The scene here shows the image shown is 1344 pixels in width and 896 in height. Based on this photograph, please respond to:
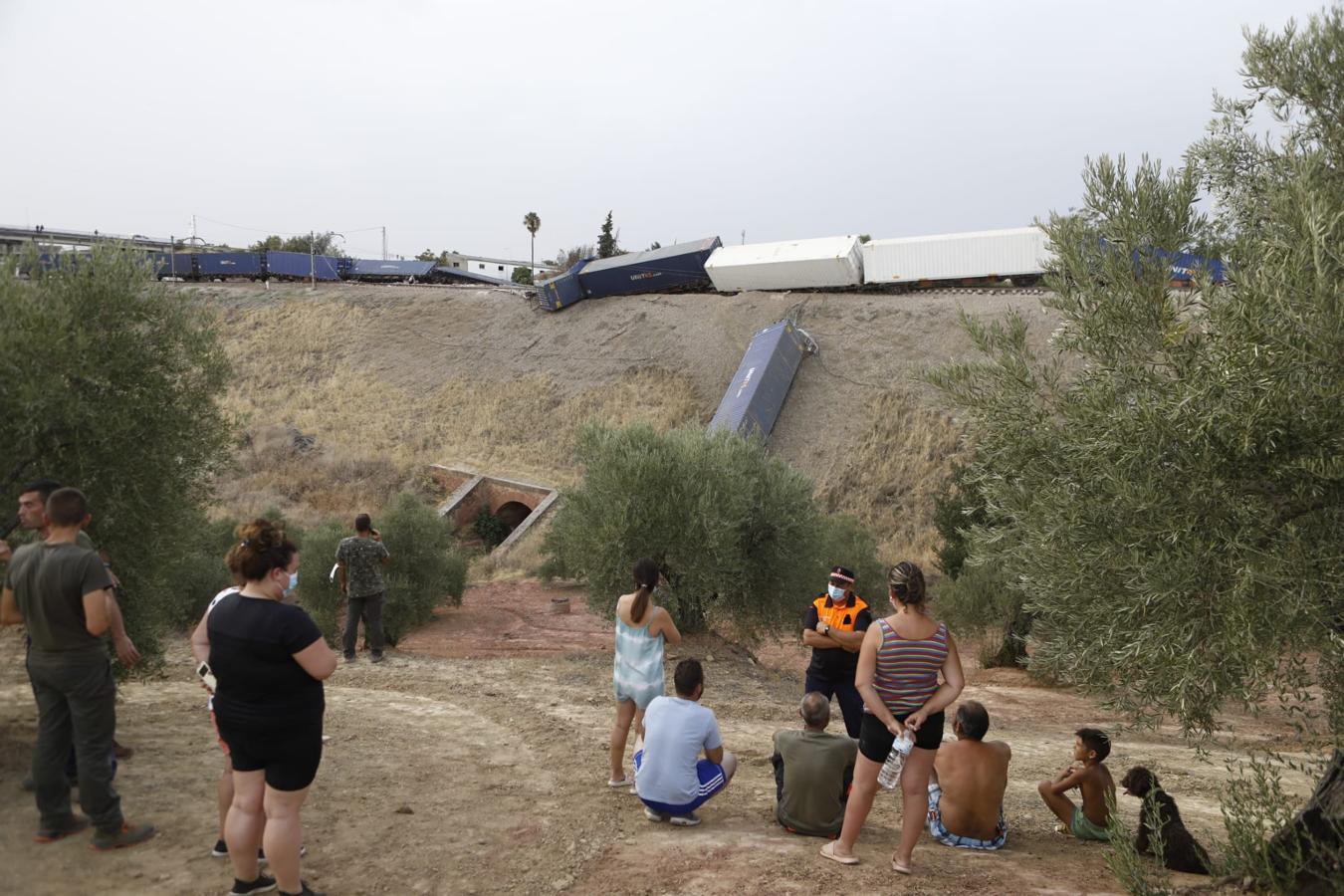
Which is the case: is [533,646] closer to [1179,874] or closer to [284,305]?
[1179,874]

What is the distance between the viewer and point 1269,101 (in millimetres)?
6609

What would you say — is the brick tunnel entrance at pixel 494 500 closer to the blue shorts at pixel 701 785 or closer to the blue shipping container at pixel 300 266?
the blue shorts at pixel 701 785

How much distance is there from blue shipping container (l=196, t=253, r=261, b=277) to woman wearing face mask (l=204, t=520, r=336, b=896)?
199ft

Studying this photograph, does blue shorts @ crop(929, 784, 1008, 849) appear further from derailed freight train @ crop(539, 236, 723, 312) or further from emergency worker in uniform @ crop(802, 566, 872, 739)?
derailed freight train @ crop(539, 236, 723, 312)

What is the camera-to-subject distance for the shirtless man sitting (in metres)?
5.97

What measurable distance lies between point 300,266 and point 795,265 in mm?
34074

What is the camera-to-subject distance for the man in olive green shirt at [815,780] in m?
5.97

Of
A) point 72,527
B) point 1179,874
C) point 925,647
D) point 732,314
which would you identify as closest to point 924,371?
point 925,647

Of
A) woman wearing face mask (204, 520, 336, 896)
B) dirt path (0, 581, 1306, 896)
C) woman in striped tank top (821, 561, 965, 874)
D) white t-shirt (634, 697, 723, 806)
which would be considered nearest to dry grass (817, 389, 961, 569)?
dirt path (0, 581, 1306, 896)

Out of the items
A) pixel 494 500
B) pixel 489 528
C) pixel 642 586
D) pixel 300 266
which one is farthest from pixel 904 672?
pixel 300 266

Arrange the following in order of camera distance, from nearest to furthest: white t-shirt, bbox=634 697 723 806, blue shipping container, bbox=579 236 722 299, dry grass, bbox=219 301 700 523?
white t-shirt, bbox=634 697 723 806 → dry grass, bbox=219 301 700 523 → blue shipping container, bbox=579 236 722 299

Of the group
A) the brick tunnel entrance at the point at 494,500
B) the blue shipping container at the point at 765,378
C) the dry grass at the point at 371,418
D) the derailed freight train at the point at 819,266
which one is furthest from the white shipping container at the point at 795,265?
the brick tunnel entrance at the point at 494,500

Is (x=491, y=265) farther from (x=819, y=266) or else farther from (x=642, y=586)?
(x=642, y=586)

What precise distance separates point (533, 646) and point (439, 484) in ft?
67.1
